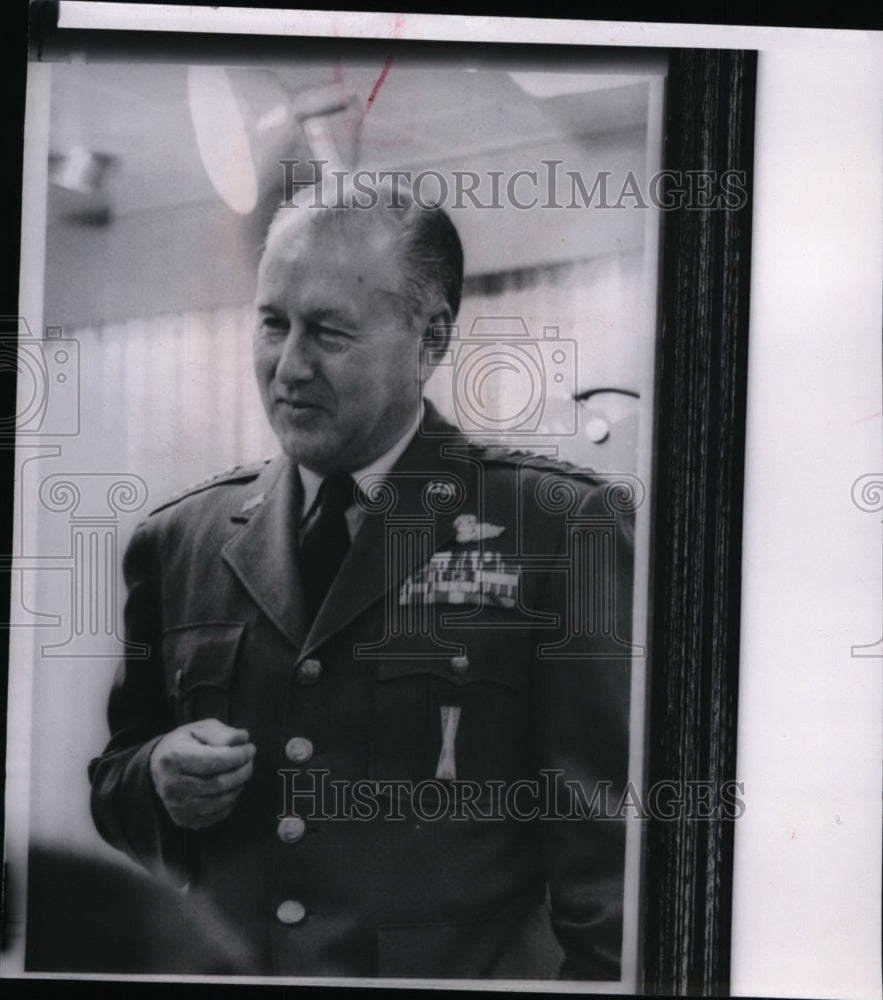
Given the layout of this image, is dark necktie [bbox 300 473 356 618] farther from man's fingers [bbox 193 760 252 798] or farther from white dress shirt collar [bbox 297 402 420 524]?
man's fingers [bbox 193 760 252 798]

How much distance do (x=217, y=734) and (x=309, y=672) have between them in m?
0.25

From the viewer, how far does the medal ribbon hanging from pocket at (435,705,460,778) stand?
7.33ft

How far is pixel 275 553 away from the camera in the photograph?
2254 millimetres

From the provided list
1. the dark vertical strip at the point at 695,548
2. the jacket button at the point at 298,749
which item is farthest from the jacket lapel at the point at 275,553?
the dark vertical strip at the point at 695,548

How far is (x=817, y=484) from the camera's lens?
2.28 m

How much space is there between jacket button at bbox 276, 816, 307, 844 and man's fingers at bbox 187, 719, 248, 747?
0.65 feet

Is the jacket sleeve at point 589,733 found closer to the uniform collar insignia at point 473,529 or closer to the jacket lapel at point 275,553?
the uniform collar insignia at point 473,529

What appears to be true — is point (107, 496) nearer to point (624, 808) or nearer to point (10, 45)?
point (10, 45)

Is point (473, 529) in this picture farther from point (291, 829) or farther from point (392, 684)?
point (291, 829)

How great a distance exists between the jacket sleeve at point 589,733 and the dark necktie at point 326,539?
47cm

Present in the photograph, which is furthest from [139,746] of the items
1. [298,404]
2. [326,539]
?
[298,404]

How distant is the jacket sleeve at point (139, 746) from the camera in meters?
2.25

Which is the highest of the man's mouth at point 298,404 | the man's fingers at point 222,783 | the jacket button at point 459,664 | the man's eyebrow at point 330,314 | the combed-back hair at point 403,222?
the combed-back hair at point 403,222

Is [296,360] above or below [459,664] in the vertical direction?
above
